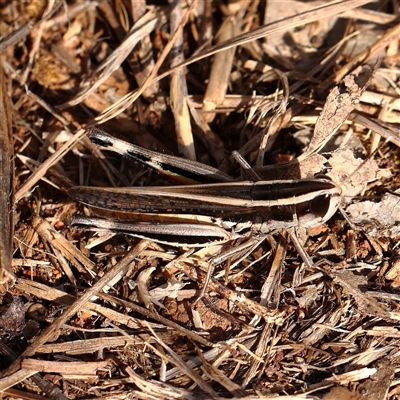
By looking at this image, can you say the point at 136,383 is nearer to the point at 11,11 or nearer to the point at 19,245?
the point at 19,245

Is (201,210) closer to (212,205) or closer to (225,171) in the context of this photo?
(212,205)

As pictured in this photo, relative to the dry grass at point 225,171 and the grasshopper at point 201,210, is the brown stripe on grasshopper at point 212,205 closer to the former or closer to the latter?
the grasshopper at point 201,210

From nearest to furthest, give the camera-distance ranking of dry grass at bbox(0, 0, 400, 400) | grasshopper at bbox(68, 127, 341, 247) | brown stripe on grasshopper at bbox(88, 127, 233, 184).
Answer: dry grass at bbox(0, 0, 400, 400) < grasshopper at bbox(68, 127, 341, 247) < brown stripe on grasshopper at bbox(88, 127, 233, 184)

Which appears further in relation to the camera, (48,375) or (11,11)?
(11,11)

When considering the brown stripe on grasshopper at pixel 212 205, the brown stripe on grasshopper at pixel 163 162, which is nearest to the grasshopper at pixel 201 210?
the brown stripe on grasshopper at pixel 212 205

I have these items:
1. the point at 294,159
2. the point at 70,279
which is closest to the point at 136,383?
the point at 70,279

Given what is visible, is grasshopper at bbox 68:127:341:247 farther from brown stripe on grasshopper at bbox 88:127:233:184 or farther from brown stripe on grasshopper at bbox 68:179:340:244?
brown stripe on grasshopper at bbox 88:127:233:184

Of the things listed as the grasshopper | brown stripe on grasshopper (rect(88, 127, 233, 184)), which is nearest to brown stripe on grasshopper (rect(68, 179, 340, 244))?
the grasshopper
